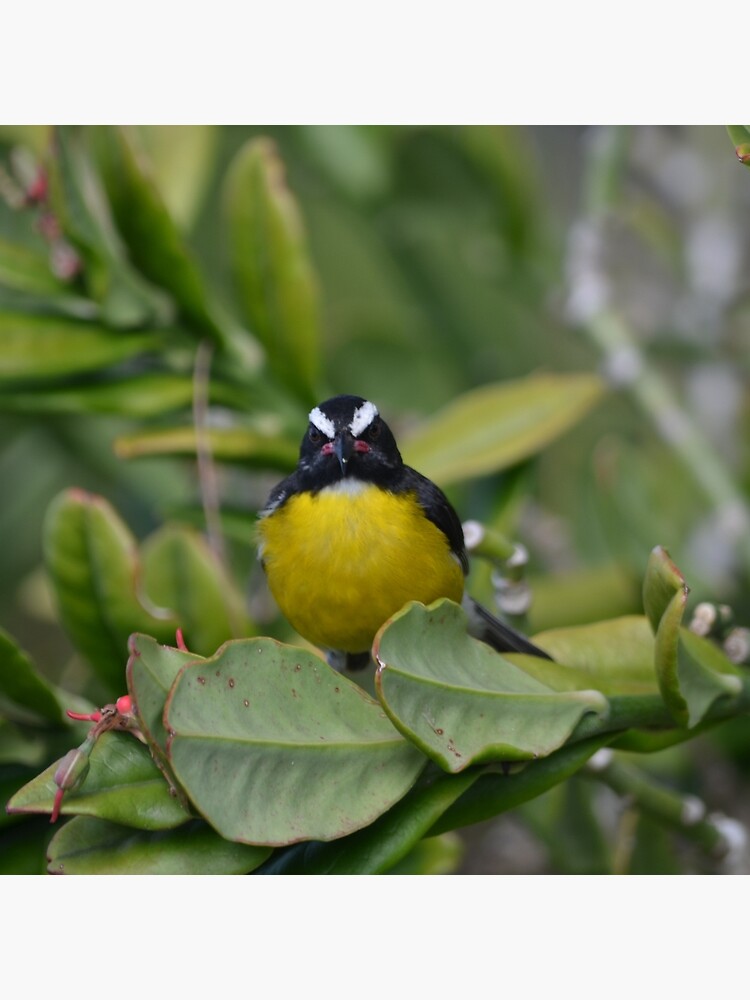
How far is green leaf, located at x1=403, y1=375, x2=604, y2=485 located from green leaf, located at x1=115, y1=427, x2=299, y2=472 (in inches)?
5.4

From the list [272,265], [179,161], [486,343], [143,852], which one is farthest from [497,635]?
[486,343]

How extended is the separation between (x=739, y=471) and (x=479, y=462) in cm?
67

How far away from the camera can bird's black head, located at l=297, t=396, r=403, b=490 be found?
86 centimetres

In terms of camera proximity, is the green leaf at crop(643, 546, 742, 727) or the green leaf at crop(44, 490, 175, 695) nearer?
the green leaf at crop(643, 546, 742, 727)

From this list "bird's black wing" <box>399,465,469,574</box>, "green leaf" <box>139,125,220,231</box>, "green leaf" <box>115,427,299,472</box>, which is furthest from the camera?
"green leaf" <box>139,125,220,231</box>

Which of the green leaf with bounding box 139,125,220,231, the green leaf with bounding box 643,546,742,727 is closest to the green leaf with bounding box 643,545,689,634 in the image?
the green leaf with bounding box 643,546,742,727

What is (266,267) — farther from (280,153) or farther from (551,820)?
(280,153)

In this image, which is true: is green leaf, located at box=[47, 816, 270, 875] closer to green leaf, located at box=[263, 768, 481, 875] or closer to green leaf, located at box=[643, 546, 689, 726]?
green leaf, located at box=[263, 768, 481, 875]

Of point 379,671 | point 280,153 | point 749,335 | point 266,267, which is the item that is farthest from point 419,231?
point 379,671

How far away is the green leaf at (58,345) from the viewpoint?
1217 mm

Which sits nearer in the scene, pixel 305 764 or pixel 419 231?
pixel 305 764

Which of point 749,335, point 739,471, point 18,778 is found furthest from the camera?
point 749,335

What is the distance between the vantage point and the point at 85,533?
3.45 feet

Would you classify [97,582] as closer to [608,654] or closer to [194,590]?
[194,590]
